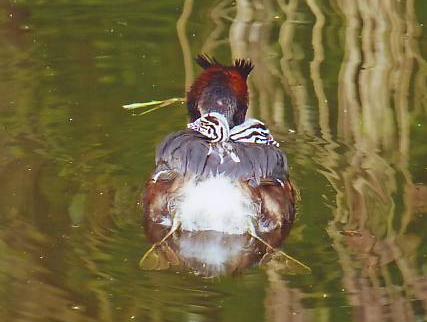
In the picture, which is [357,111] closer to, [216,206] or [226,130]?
[226,130]

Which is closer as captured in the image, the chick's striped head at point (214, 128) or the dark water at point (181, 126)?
the dark water at point (181, 126)

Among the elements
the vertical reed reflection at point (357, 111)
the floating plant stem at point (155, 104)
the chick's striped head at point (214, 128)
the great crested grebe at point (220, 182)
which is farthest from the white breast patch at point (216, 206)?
the floating plant stem at point (155, 104)

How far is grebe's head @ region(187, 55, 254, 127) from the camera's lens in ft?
20.5

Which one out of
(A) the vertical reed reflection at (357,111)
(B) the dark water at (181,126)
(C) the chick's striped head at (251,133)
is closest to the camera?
(B) the dark water at (181,126)

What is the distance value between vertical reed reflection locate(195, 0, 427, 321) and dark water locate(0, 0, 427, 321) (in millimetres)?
12

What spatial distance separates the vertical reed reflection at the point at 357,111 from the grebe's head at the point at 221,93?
416 mm

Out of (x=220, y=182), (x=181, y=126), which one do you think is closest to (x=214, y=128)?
(x=220, y=182)

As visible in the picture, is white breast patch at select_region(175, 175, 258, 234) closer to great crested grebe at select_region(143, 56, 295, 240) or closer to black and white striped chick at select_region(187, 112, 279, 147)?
great crested grebe at select_region(143, 56, 295, 240)

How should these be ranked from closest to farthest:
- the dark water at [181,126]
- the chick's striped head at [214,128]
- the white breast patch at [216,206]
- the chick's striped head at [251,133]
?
1. the dark water at [181,126]
2. the white breast patch at [216,206]
3. the chick's striped head at [214,128]
4. the chick's striped head at [251,133]

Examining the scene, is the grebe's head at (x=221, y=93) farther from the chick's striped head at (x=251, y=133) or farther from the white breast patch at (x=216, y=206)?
the white breast patch at (x=216, y=206)

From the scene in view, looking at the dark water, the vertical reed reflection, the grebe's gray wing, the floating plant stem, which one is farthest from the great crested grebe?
the floating plant stem

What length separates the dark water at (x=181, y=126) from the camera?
5.04m

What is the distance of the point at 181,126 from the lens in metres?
6.97

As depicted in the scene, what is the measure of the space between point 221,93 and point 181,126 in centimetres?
74
